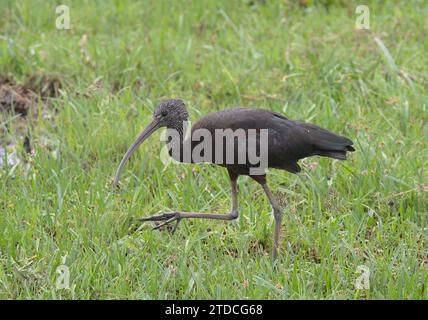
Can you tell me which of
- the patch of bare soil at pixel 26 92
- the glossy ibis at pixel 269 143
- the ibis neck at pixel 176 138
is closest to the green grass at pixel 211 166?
the patch of bare soil at pixel 26 92

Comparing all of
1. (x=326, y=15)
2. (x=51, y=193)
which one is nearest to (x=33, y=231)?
(x=51, y=193)

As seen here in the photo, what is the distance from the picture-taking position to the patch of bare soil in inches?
319

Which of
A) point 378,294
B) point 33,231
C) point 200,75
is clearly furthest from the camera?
point 200,75

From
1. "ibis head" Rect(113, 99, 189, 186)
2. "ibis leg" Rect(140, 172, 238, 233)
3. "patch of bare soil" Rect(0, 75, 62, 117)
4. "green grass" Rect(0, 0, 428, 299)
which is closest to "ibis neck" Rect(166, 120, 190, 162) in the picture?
"ibis head" Rect(113, 99, 189, 186)

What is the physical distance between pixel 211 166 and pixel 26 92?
222cm

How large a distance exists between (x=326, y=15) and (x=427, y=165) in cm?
352

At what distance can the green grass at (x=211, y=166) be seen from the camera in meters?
5.61

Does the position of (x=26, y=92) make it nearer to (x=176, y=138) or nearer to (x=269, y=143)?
(x=176, y=138)

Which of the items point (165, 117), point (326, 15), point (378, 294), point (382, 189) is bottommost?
point (378, 294)

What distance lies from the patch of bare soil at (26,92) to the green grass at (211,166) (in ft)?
0.34

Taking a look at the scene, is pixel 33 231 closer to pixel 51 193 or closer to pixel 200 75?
pixel 51 193

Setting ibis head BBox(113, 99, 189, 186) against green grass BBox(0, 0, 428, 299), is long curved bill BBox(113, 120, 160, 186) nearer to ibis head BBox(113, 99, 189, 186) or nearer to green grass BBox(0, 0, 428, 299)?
ibis head BBox(113, 99, 189, 186)

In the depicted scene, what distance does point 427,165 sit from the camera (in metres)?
6.84

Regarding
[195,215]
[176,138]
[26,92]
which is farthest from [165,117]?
[26,92]
